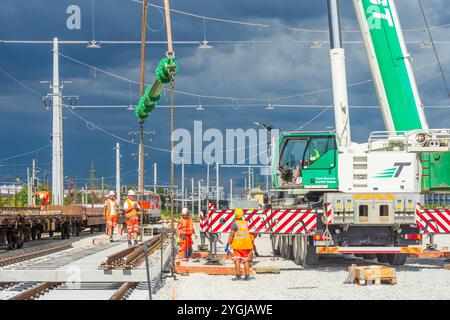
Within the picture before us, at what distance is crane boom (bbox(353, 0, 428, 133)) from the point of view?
57.9 feet

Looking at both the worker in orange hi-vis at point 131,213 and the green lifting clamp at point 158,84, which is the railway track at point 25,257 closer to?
the worker in orange hi-vis at point 131,213

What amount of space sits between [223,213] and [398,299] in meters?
6.37

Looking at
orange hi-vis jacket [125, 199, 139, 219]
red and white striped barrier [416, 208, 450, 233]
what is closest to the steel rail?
red and white striped barrier [416, 208, 450, 233]

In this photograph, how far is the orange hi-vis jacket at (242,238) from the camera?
16500 millimetres

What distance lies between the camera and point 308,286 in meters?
15.3

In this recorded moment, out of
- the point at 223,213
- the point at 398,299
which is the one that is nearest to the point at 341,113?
the point at 223,213

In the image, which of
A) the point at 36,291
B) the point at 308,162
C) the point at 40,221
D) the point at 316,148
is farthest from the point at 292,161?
the point at 40,221

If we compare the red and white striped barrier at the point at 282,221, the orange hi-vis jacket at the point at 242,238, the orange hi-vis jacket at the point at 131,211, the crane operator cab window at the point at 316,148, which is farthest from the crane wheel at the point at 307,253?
the orange hi-vis jacket at the point at 131,211

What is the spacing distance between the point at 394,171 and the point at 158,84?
6358 mm

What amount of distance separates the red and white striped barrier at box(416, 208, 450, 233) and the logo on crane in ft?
3.86

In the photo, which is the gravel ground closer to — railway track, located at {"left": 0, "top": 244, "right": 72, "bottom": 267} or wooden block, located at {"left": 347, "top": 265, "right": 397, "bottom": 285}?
wooden block, located at {"left": 347, "top": 265, "right": 397, "bottom": 285}

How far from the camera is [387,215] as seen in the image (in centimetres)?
1767
